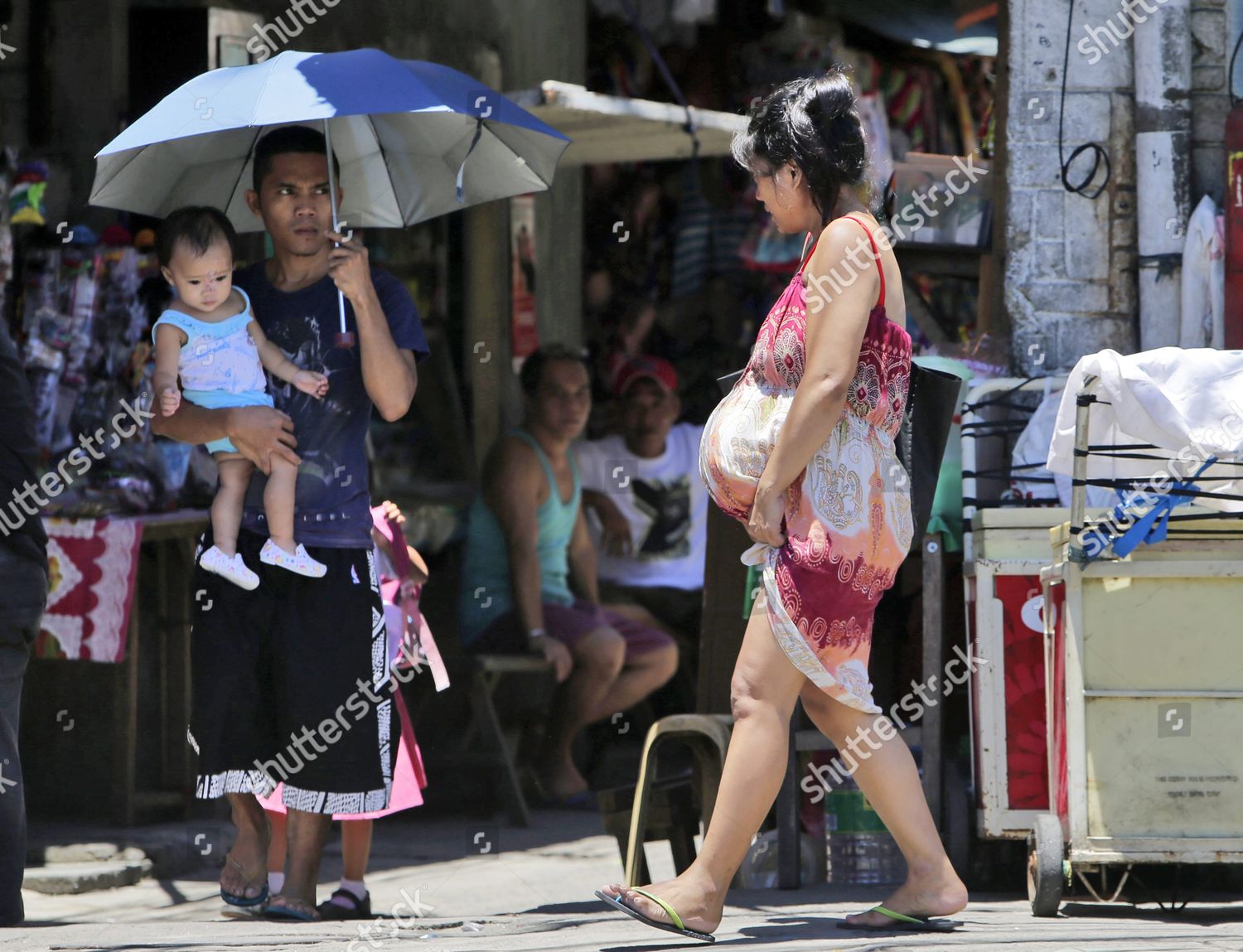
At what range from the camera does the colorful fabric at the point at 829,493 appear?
3.79 metres

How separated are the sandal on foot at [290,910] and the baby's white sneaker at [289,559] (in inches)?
31.6

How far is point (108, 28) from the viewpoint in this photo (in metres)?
6.85

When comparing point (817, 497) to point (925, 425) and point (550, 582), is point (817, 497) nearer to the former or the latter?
point (925, 425)

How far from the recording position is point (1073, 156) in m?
5.51

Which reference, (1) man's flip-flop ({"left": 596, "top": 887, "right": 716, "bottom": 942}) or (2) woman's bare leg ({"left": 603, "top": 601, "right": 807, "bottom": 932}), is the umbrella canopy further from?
(1) man's flip-flop ({"left": 596, "top": 887, "right": 716, "bottom": 942})

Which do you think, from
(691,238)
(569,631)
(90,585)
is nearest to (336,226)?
(90,585)

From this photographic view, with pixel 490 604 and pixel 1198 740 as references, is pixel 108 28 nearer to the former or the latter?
→ pixel 490 604

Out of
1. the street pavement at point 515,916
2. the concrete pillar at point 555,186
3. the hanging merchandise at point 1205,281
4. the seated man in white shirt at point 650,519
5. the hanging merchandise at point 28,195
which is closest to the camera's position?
the street pavement at point 515,916

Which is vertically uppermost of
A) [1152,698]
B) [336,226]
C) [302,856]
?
[336,226]

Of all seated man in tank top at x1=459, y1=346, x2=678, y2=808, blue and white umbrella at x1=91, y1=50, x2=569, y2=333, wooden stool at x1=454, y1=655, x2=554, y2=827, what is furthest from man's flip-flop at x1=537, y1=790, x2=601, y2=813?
blue and white umbrella at x1=91, y1=50, x2=569, y2=333

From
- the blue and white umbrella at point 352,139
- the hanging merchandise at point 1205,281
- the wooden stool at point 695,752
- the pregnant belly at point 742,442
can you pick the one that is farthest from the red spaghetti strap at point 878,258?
the hanging merchandise at point 1205,281

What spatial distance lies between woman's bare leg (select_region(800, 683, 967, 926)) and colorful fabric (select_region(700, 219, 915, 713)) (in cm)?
7

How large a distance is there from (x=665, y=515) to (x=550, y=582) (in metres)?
0.74

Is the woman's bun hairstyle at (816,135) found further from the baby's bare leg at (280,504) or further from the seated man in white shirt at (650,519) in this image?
the seated man in white shirt at (650,519)
